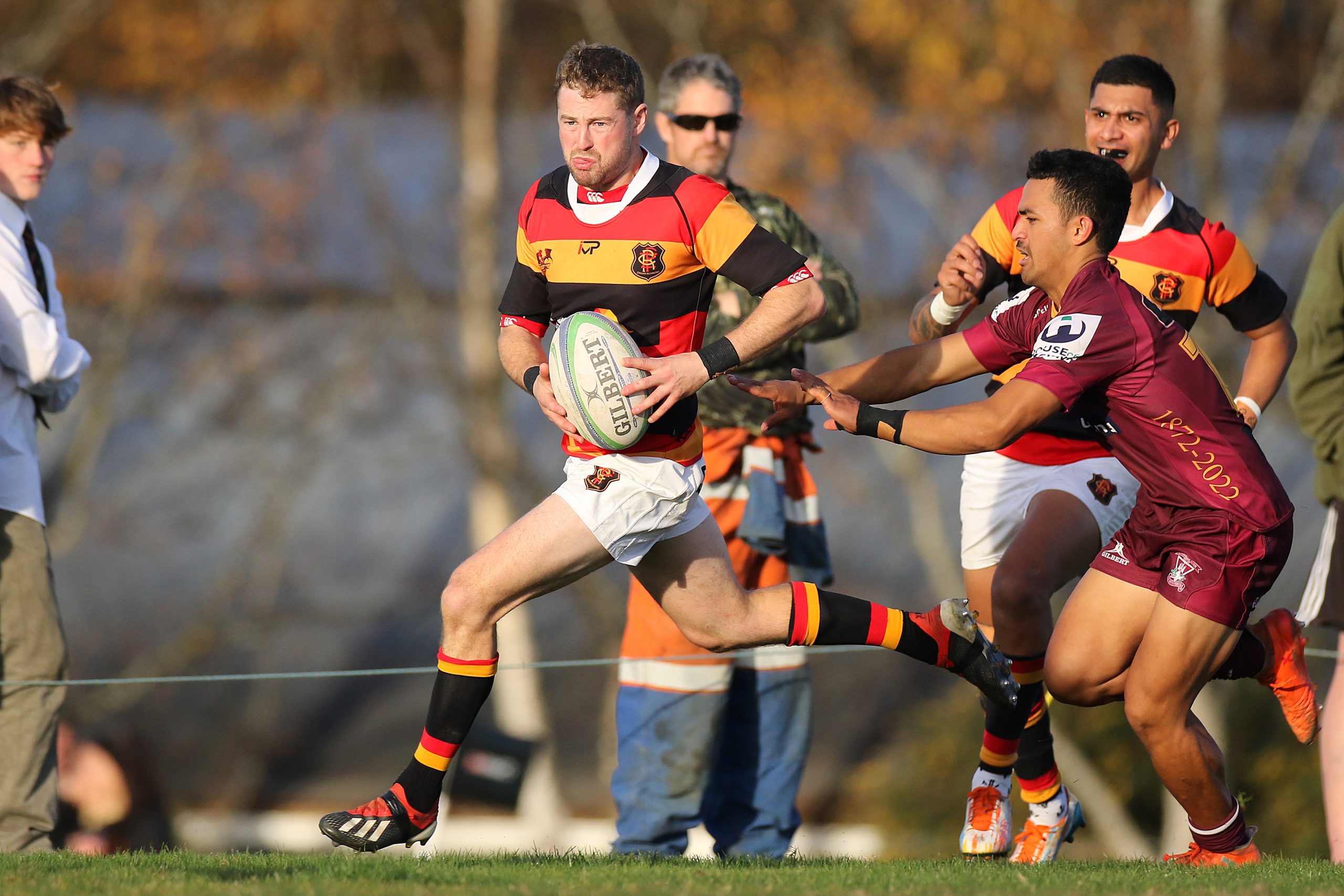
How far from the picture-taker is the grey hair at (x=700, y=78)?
622cm

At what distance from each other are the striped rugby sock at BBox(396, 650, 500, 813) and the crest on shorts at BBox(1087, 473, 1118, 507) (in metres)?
2.28

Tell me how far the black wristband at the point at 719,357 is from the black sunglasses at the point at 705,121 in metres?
1.94

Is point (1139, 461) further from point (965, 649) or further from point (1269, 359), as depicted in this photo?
point (1269, 359)

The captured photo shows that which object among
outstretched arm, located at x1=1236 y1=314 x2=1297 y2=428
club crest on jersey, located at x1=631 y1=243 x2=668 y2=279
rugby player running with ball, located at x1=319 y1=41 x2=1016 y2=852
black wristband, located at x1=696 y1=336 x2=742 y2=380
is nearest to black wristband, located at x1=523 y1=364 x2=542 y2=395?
rugby player running with ball, located at x1=319 y1=41 x2=1016 y2=852

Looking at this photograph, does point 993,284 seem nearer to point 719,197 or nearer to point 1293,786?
point 719,197

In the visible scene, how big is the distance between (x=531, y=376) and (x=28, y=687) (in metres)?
2.39

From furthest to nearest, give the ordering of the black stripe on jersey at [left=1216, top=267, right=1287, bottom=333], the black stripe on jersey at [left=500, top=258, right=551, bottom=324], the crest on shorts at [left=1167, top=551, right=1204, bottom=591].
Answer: the black stripe on jersey at [left=1216, top=267, right=1287, bottom=333], the black stripe on jersey at [left=500, top=258, right=551, bottom=324], the crest on shorts at [left=1167, top=551, right=1204, bottom=591]

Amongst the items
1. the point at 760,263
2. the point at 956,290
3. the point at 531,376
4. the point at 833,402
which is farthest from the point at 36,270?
the point at 956,290

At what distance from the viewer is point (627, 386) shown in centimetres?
436

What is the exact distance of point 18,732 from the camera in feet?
17.9

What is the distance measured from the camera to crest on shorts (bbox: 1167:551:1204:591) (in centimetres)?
470

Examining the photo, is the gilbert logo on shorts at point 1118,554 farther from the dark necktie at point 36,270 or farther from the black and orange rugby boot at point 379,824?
the dark necktie at point 36,270

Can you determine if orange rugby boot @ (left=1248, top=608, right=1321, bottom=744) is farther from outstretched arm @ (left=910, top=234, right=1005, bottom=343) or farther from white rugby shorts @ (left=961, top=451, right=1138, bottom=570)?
outstretched arm @ (left=910, top=234, right=1005, bottom=343)

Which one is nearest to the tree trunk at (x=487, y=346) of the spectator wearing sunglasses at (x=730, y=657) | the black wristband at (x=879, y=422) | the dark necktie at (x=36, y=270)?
the spectator wearing sunglasses at (x=730, y=657)
